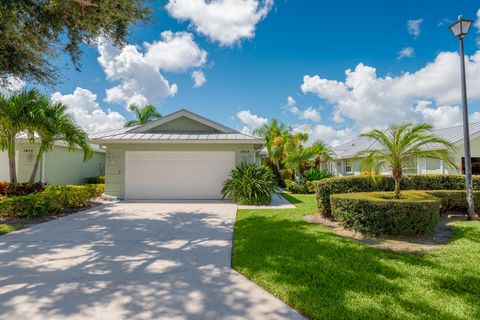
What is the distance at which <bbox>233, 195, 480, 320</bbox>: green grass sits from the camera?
2.76 m

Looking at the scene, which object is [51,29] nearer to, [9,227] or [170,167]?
[9,227]

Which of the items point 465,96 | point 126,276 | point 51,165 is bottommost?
point 126,276

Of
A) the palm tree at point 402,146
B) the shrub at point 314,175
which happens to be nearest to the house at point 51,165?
the palm tree at point 402,146

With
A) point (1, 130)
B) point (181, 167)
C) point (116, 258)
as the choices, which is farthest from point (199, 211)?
point (1, 130)

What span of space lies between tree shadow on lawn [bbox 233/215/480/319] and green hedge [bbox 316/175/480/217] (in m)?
2.36

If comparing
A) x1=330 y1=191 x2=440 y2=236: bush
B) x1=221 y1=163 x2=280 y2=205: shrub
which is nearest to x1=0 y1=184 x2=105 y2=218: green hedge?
x1=221 y1=163 x2=280 y2=205: shrub

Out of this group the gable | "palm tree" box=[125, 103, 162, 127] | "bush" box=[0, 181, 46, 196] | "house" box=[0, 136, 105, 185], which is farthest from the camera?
"palm tree" box=[125, 103, 162, 127]

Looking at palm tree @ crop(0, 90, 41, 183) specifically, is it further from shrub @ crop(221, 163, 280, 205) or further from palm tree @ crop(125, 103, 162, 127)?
palm tree @ crop(125, 103, 162, 127)

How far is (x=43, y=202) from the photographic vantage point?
7.81 metres

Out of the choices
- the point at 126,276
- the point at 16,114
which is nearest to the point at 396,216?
the point at 126,276

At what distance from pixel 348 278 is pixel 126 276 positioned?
10.4 feet

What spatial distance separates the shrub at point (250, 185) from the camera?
10.7 m

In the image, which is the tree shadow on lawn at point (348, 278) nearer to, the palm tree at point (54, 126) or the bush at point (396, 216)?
the bush at point (396, 216)

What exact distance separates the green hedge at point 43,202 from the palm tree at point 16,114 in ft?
6.73
